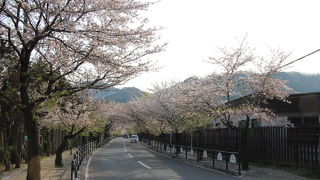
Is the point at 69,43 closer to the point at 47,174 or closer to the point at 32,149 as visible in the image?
the point at 32,149

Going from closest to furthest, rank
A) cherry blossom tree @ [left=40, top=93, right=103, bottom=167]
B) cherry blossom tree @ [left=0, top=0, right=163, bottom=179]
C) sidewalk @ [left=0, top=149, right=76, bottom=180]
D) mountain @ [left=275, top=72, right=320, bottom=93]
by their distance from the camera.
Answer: cherry blossom tree @ [left=0, top=0, right=163, bottom=179] → sidewalk @ [left=0, top=149, right=76, bottom=180] → cherry blossom tree @ [left=40, top=93, right=103, bottom=167] → mountain @ [left=275, top=72, right=320, bottom=93]

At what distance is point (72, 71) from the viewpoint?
10.7 meters

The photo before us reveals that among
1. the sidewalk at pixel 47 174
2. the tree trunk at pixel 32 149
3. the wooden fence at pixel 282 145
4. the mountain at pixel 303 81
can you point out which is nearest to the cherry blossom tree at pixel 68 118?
the sidewalk at pixel 47 174

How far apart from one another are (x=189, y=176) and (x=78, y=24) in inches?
376

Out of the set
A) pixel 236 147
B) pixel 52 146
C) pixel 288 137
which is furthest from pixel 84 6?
pixel 52 146

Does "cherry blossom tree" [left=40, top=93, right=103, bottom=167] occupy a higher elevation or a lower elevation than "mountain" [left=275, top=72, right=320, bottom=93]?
lower

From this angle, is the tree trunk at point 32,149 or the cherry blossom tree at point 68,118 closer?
the tree trunk at point 32,149

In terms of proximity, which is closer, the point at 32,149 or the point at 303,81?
the point at 32,149

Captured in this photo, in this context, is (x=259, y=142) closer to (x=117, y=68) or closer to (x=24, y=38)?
(x=117, y=68)

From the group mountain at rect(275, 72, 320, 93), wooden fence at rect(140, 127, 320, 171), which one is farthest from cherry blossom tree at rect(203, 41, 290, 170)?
mountain at rect(275, 72, 320, 93)

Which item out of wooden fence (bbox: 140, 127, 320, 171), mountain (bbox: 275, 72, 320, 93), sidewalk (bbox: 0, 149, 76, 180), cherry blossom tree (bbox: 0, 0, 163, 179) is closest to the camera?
cherry blossom tree (bbox: 0, 0, 163, 179)

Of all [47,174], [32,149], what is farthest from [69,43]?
[47,174]

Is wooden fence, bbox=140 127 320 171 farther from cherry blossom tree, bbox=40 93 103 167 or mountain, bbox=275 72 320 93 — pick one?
mountain, bbox=275 72 320 93

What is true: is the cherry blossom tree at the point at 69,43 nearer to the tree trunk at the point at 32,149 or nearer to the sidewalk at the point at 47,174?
the tree trunk at the point at 32,149
